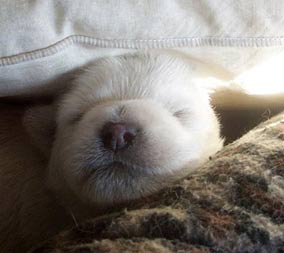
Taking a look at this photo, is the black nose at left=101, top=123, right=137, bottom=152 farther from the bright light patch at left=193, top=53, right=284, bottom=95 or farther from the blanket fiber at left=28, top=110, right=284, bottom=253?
the bright light patch at left=193, top=53, right=284, bottom=95

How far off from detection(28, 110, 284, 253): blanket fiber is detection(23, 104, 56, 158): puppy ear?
0.33m

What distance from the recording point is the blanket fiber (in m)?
0.54

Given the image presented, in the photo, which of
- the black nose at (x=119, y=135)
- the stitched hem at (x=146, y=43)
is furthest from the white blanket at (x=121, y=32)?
the black nose at (x=119, y=135)

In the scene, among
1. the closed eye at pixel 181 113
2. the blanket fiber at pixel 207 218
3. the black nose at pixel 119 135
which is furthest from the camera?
the closed eye at pixel 181 113

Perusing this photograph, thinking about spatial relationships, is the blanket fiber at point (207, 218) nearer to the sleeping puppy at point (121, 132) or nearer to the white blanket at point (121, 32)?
the sleeping puppy at point (121, 132)

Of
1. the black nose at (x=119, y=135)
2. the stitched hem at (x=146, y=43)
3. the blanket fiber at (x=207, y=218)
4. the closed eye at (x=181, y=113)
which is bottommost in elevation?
the blanket fiber at (x=207, y=218)

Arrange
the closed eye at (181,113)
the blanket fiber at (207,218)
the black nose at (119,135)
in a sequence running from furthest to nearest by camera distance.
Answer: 1. the closed eye at (181,113)
2. the black nose at (119,135)
3. the blanket fiber at (207,218)

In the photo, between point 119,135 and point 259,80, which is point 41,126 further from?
point 259,80

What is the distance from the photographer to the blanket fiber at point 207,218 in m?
0.54

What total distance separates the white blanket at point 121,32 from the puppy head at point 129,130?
1.5 inches

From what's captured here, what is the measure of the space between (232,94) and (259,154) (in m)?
0.42

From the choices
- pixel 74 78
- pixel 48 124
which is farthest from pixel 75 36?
pixel 48 124

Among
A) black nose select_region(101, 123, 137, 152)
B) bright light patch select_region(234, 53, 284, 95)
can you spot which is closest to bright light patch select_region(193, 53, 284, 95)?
bright light patch select_region(234, 53, 284, 95)

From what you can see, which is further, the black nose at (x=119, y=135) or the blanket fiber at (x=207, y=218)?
the black nose at (x=119, y=135)
